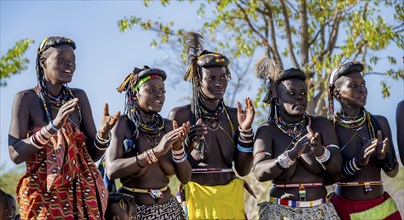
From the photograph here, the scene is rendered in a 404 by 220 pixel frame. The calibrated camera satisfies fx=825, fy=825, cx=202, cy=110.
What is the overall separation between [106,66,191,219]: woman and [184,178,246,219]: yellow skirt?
0.18m

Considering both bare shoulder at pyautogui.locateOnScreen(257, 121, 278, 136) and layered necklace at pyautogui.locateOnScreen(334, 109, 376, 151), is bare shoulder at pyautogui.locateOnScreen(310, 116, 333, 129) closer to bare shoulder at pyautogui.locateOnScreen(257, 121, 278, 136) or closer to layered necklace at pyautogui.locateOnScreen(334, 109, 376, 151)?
layered necklace at pyautogui.locateOnScreen(334, 109, 376, 151)

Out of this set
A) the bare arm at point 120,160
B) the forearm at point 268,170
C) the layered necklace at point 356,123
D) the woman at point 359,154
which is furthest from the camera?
the layered necklace at point 356,123

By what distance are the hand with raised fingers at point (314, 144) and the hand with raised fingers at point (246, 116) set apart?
574mm

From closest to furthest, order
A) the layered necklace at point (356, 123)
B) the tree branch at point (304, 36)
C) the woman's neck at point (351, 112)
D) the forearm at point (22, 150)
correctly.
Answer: the forearm at point (22, 150) → the layered necklace at point (356, 123) → the woman's neck at point (351, 112) → the tree branch at point (304, 36)

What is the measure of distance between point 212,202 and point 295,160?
866 mm

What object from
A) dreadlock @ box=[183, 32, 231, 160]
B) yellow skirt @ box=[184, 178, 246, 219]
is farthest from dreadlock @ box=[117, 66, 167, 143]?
yellow skirt @ box=[184, 178, 246, 219]

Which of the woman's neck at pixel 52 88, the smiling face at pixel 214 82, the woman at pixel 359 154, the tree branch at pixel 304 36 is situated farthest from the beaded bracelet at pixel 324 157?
the tree branch at pixel 304 36

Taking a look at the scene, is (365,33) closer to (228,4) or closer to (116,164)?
(228,4)

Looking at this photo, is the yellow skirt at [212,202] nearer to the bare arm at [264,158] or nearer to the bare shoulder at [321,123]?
the bare arm at [264,158]

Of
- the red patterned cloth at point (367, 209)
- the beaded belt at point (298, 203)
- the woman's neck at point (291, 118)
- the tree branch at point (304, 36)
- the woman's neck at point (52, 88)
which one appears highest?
the tree branch at point (304, 36)

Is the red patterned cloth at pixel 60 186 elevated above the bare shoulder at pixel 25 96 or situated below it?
below

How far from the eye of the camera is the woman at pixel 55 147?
6.59m

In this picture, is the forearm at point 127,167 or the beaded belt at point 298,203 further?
the beaded belt at point 298,203

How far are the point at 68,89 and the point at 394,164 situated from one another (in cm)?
318
